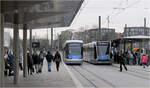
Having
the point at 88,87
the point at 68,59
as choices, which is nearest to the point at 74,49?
the point at 68,59

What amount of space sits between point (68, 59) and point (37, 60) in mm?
16744

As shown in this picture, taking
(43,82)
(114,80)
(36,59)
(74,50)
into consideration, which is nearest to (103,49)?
(74,50)

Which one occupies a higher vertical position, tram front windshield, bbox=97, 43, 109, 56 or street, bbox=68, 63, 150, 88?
tram front windshield, bbox=97, 43, 109, 56

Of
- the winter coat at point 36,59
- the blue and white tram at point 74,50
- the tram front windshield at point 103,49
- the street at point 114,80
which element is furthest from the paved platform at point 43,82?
the tram front windshield at point 103,49

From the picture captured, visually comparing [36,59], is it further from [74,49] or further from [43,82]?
[74,49]

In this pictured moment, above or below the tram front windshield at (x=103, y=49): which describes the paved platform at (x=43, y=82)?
below

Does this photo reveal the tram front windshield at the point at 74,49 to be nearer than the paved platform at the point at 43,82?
No

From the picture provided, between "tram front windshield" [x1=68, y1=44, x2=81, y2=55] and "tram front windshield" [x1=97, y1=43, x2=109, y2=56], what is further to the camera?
"tram front windshield" [x1=68, y1=44, x2=81, y2=55]

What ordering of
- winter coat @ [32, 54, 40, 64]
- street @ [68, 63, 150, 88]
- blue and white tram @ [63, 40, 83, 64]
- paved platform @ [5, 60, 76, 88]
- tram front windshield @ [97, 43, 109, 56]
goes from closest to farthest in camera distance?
1. paved platform @ [5, 60, 76, 88]
2. street @ [68, 63, 150, 88]
3. winter coat @ [32, 54, 40, 64]
4. tram front windshield @ [97, 43, 109, 56]
5. blue and white tram @ [63, 40, 83, 64]

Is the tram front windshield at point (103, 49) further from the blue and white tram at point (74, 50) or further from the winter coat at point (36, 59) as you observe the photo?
the winter coat at point (36, 59)

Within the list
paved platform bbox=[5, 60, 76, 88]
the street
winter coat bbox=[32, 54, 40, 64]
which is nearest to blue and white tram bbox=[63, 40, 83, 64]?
the street

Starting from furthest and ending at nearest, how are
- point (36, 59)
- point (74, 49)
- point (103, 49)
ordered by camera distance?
point (74, 49) < point (103, 49) < point (36, 59)

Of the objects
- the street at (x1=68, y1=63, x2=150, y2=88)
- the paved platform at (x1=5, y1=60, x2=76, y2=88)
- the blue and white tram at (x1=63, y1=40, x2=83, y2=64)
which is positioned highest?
the blue and white tram at (x1=63, y1=40, x2=83, y2=64)

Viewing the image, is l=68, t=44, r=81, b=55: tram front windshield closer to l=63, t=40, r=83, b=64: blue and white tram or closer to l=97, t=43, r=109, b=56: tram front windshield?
l=63, t=40, r=83, b=64: blue and white tram
